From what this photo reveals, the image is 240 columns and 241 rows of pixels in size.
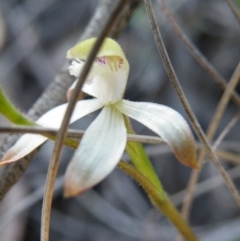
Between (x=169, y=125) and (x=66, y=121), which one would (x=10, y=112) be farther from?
(x=169, y=125)

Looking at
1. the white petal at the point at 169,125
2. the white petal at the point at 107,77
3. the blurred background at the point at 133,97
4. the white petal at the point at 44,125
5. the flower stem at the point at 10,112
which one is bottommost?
the blurred background at the point at 133,97

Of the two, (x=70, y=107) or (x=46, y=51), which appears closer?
(x=70, y=107)

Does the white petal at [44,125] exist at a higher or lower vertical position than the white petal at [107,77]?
lower

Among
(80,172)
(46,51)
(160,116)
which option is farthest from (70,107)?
(46,51)

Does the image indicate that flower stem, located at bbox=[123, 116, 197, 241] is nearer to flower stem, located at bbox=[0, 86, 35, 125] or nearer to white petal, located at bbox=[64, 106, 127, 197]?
white petal, located at bbox=[64, 106, 127, 197]

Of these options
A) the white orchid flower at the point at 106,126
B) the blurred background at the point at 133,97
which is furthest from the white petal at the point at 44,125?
the blurred background at the point at 133,97

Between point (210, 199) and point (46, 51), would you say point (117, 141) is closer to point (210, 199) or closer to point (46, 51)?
point (210, 199)

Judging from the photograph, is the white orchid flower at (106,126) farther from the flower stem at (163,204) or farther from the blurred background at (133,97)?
the blurred background at (133,97)
